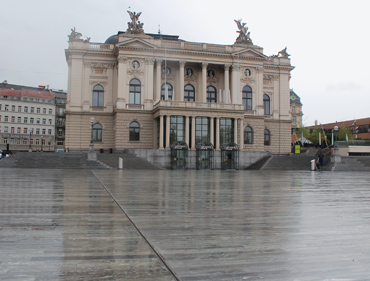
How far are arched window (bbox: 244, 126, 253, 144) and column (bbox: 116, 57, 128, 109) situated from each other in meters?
20.2

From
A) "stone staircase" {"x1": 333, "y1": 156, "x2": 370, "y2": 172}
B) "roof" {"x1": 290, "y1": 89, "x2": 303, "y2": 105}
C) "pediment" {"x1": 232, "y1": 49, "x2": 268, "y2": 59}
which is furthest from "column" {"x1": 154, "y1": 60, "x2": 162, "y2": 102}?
"roof" {"x1": 290, "y1": 89, "x2": 303, "y2": 105}

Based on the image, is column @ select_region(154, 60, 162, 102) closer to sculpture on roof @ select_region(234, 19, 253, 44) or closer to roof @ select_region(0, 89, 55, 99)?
sculpture on roof @ select_region(234, 19, 253, 44)

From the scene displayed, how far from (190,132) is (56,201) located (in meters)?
44.2

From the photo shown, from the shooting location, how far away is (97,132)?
58875 millimetres

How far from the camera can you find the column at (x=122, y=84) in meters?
56.1

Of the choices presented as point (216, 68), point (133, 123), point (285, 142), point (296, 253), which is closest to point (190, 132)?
point (133, 123)

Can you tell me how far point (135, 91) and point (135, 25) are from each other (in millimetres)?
10142

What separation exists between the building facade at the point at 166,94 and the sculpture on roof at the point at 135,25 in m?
0.15

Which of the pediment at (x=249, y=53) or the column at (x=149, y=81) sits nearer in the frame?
the column at (x=149, y=81)

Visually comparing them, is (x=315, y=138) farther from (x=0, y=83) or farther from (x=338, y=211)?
(x=338, y=211)

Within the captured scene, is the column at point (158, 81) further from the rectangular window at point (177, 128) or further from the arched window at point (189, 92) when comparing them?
→ the rectangular window at point (177, 128)

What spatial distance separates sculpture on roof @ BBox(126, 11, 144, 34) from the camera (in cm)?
5777

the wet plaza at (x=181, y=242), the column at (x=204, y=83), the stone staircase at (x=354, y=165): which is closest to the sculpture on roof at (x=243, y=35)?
the column at (x=204, y=83)

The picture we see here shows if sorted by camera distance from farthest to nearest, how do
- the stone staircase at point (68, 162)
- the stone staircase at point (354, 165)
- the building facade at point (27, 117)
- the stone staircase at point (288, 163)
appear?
the building facade at point (27, 117) → the stone staircase at point (288, 163) → the stone staircase at point (354, 165) → the stone staircase at point (68, 162)
